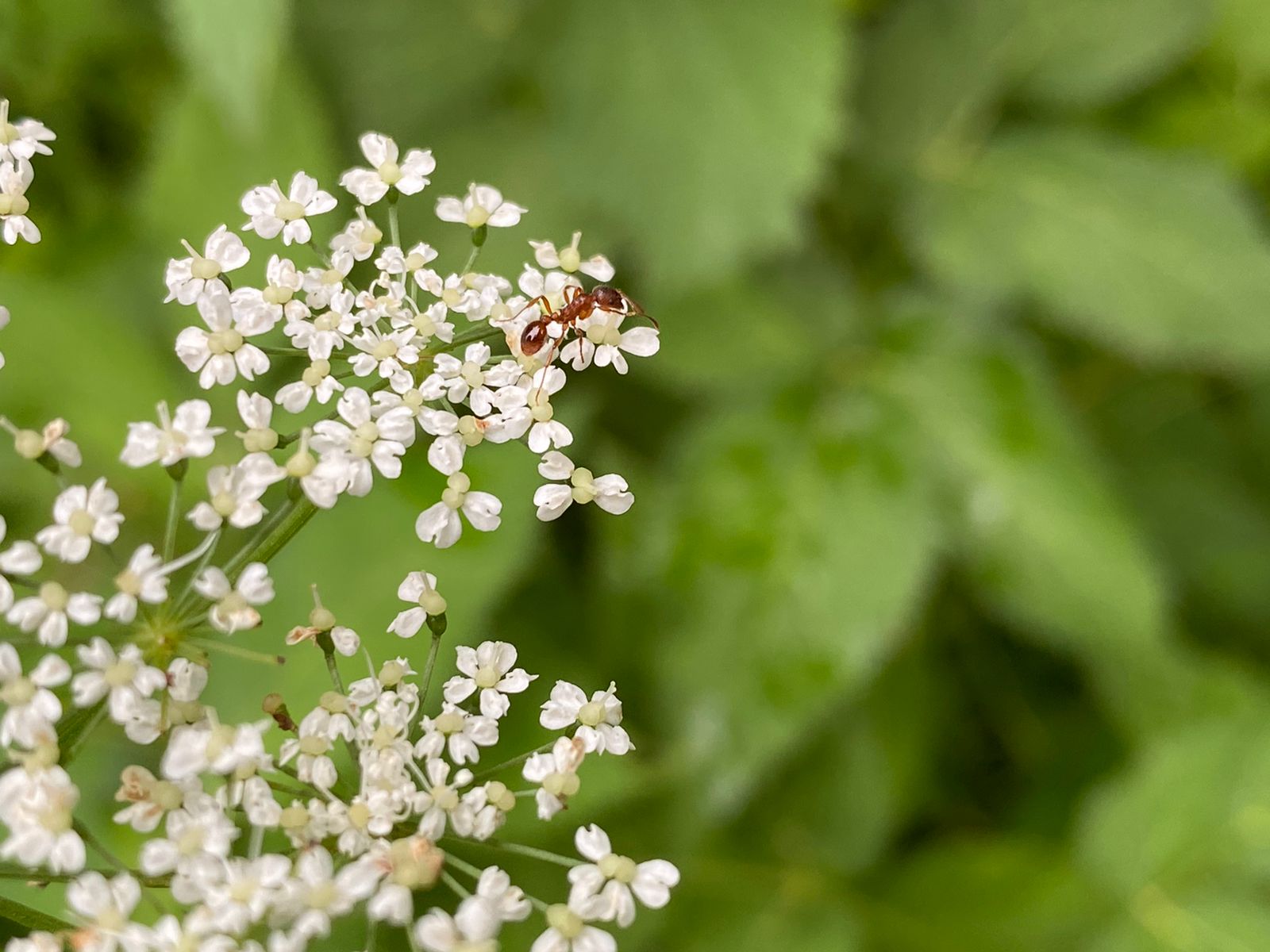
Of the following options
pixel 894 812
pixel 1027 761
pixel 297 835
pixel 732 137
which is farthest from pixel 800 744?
pixel 297 835

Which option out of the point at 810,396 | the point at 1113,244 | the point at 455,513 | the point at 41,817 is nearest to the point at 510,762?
the point at 455,513

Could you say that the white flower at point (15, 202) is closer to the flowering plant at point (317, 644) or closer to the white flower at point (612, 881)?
the flowering plant at point (317, 644)

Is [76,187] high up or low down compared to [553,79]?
down

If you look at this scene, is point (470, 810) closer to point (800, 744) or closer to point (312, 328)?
point (312, 328)

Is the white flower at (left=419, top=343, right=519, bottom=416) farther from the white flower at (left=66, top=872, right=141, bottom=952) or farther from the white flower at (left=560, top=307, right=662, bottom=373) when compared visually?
the white flower at (left=66, top=872, right=141, bottom=952)

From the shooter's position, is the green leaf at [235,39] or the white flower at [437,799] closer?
the white flower at [437,799]

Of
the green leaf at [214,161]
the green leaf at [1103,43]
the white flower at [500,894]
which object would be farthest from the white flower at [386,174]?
the green leaf at [1103,43]
